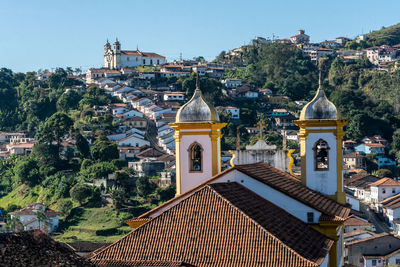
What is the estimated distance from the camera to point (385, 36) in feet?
493

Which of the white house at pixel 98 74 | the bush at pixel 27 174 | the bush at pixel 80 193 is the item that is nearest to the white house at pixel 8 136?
the white house at pixel 98 74

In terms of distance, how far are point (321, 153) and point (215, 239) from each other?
7.16 metres

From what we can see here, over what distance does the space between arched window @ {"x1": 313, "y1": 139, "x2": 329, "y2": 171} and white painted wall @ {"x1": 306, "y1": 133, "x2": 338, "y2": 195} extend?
82 mm

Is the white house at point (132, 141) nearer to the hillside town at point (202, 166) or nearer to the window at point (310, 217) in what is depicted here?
the hillside town at point (202, 166)

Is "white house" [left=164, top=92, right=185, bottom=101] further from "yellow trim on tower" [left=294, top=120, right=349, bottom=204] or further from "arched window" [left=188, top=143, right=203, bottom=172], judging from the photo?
"arched window" [left=188, top=143, right=203, bottom=172]

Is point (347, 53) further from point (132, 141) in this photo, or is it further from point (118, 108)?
point (132, 141)

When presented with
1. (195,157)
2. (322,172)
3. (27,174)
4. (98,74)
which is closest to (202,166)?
(195,157)

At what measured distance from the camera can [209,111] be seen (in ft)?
53.0

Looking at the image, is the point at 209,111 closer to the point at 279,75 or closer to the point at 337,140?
the point at 337,140

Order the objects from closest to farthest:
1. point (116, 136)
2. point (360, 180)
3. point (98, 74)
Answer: point (360, 180) < point (116, 136) < point (98, 74)

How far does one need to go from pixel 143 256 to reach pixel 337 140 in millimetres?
7924

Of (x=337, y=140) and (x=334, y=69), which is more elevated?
(x=334, y=69)

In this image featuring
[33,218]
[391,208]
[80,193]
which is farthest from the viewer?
[80,193]

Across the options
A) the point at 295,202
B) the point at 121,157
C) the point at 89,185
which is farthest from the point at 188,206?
the point at 121,157
